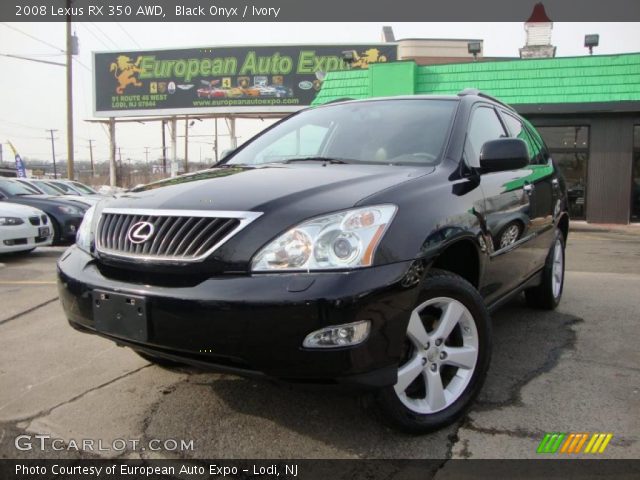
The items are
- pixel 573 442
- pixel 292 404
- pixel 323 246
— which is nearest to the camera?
pixel 323 246

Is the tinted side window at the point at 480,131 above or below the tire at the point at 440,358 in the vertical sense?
above

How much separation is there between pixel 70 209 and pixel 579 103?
13.4m

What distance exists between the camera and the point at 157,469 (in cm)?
219

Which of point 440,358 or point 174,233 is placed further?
point 440,358

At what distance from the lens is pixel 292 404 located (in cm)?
274

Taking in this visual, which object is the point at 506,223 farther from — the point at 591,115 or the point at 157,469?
the point at 591,115

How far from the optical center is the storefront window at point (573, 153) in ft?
50.8

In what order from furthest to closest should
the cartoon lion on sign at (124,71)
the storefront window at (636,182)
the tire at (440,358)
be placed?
the cartoon lion on sign at (124,71) → the storefront window at (636,182) → the tire at (440,358)

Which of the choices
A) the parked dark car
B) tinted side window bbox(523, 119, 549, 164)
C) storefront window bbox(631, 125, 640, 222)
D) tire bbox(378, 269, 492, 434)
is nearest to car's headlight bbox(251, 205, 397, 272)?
tire bbox(378, 269, 492, 434)

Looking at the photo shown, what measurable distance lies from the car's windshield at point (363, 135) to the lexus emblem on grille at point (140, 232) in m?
1.22

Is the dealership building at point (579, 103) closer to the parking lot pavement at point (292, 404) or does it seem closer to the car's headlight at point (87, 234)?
the parking lot pavement at point (292, 404)

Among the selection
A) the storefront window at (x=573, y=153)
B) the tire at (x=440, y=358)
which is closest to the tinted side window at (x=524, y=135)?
the tire at (x=440, y=358)

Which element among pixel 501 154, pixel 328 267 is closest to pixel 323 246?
pixel 328 267

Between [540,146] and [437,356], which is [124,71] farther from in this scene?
[437,356]
